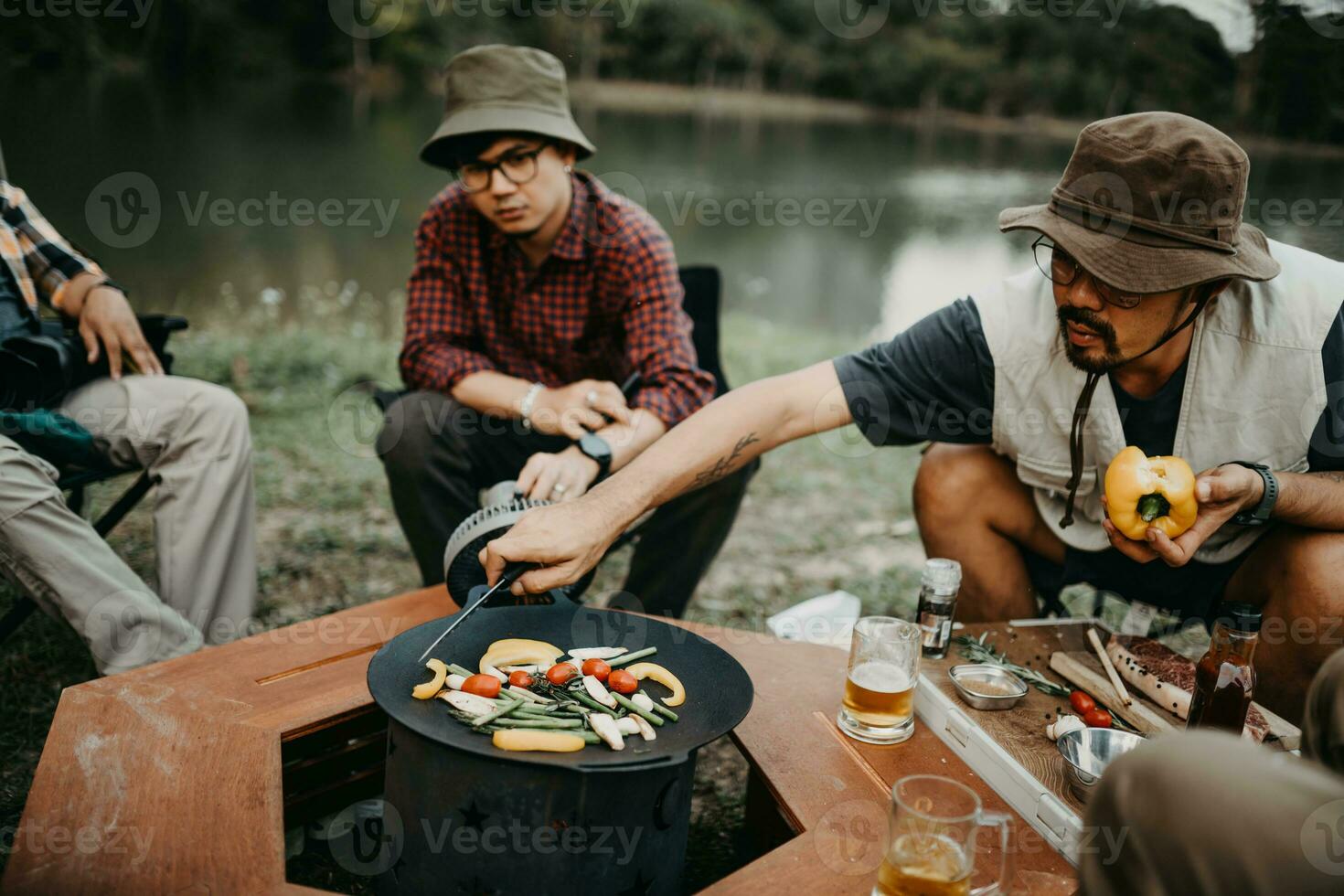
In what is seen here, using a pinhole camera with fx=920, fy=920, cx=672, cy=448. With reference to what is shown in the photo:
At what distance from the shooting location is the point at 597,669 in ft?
5.39

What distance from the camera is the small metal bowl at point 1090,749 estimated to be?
153cm

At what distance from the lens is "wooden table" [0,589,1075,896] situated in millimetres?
1337

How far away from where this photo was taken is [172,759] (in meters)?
1.56

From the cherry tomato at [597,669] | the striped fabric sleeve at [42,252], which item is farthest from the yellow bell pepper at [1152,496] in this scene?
the striped fabric sleeve at [42,252]

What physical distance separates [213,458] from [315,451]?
7.35ft

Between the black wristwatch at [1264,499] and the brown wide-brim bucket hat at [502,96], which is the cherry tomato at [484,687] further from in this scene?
the brown wide-brim bucket hat at [502,96]

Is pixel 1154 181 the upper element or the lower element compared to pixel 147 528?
upper

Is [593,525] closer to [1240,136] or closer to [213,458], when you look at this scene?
[213,458]

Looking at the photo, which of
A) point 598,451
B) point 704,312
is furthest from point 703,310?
point 598,451

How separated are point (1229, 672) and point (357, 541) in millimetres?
3287

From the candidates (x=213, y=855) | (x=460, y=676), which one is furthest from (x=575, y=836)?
(x=213, y=855)

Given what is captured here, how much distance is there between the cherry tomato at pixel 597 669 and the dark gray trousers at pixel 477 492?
4.01 ft

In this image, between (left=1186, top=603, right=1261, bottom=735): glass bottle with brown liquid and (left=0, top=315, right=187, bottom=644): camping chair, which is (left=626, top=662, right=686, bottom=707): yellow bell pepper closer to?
(left=1186, top=603, right=1261, bottom=735): glass bottle with brown liquid

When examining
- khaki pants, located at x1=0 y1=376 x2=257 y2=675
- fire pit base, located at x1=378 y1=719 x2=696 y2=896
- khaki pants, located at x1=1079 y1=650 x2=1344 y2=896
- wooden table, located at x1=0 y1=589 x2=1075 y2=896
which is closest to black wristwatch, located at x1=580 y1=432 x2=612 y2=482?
wooden table, located at x1=0 y1=589 x2=1075 y2=896
